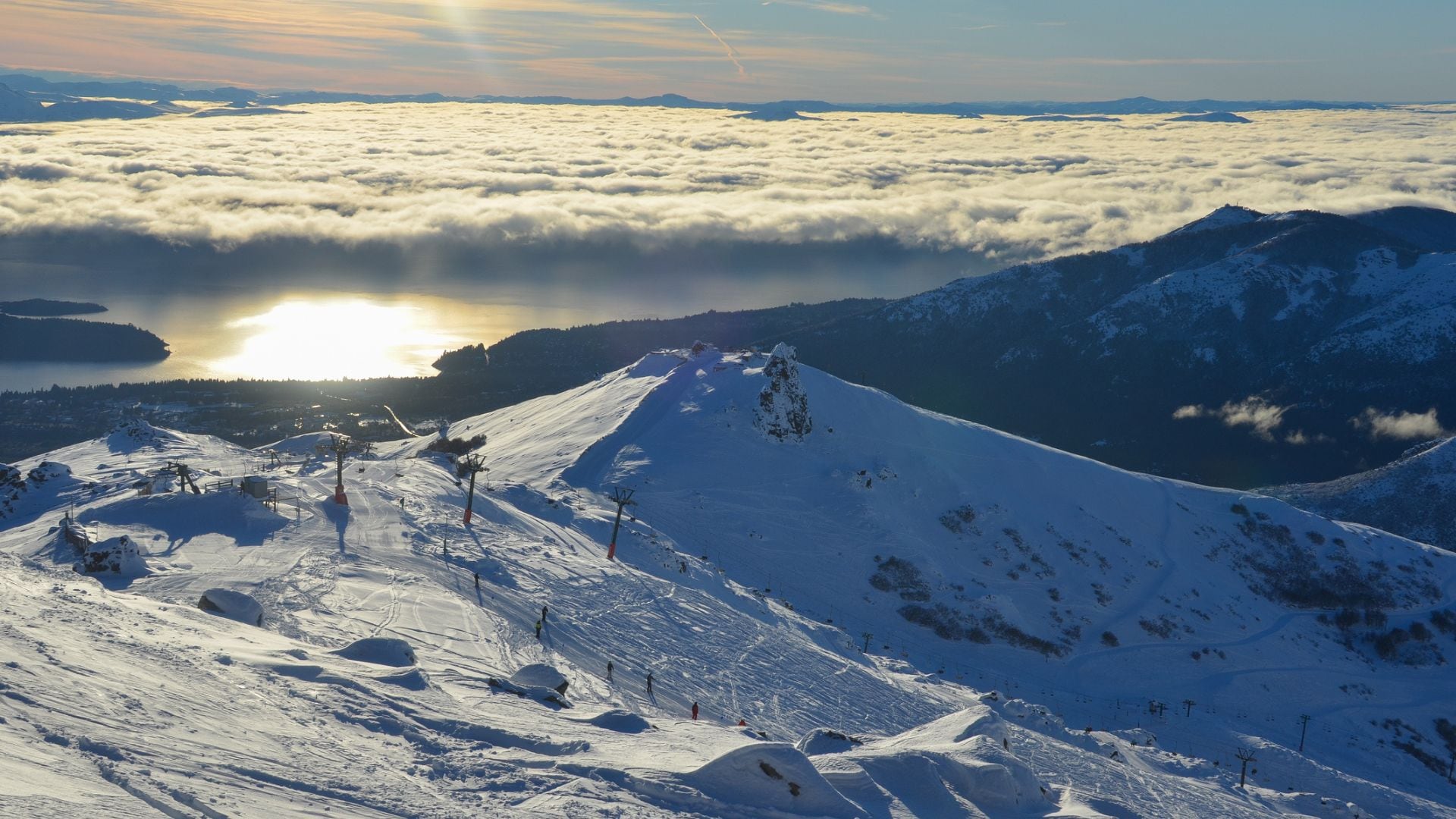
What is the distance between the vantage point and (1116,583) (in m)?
68.4

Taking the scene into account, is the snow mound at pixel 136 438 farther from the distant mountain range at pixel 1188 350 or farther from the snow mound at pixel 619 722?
the distant mountain range at pixel 1188 350

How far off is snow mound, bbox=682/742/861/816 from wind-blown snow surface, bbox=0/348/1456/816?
0.24 feet

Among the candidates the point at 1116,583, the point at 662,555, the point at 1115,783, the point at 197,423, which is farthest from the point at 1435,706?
the point at 197,423

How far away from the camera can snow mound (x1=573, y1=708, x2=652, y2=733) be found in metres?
27.7

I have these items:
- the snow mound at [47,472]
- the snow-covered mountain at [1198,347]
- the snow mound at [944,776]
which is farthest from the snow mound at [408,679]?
the snow-covered mountain at [1198,347]

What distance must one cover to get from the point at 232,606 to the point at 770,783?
19349mm

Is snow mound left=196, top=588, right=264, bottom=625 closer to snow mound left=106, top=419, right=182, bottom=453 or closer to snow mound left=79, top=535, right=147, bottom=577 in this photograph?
snow mound left=79, top=535, right=147, bottom=577

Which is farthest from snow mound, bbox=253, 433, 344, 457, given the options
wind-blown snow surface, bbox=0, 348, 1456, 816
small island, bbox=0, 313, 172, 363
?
small island, bbox=0, 313, 172, 363

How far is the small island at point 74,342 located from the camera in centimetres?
17962

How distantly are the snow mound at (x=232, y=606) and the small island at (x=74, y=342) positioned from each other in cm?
17091

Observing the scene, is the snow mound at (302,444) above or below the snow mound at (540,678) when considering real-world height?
below

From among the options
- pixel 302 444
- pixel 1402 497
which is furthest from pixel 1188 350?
pixel 302 444

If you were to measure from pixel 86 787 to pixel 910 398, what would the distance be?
150276 mm

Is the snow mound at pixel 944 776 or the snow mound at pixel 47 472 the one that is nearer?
the snow mound at pixel 944 776
